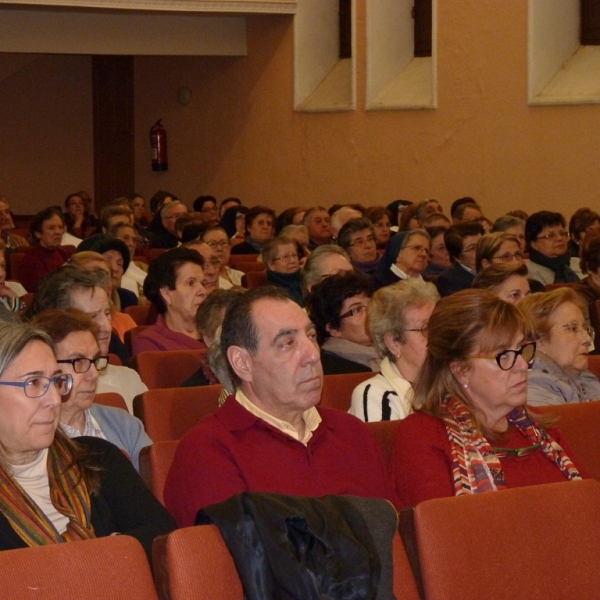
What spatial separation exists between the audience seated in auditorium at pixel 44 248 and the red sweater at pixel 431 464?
5614 millimetres

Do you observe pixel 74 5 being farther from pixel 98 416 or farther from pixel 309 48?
pixel 98 416

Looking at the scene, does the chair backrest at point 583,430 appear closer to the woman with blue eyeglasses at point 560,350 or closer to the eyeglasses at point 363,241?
the woman with blue eyeglasses at point 560,350

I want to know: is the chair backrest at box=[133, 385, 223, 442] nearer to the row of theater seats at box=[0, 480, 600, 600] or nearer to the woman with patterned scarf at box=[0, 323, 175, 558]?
the woman with patterned scarf at box=[0, 323, 175, 558]

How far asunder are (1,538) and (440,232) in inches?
238

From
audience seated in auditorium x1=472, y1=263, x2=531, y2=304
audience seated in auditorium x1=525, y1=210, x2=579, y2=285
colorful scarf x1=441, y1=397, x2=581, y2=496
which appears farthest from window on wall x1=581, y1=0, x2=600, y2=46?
colorful scarf x1=441, y1=397, x2=581, y2=496

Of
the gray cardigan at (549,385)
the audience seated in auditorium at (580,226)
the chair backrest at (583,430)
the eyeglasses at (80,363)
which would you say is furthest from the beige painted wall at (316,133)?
the eyeglasses at (80,363)

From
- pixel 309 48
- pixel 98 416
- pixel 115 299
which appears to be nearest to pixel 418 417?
pixel 98 416

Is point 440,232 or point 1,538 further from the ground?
point 440,232

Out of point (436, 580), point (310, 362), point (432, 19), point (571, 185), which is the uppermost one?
point (432, 19)

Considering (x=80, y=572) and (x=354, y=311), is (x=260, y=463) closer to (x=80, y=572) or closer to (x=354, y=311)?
(x=80, y=572)

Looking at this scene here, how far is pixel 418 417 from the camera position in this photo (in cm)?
289

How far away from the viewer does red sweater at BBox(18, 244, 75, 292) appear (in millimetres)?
8008

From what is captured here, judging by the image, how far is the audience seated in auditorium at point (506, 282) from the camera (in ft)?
15.8

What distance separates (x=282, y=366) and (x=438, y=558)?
711 millimetres
